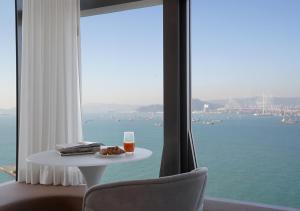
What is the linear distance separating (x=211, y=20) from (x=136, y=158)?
→ 204 cm

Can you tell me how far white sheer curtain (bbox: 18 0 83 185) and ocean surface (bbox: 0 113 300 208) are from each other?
271 millimetres

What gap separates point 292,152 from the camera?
275cm

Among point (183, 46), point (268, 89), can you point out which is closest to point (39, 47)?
point (183, 46)

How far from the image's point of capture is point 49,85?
2947 mm

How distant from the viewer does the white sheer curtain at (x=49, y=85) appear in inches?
113

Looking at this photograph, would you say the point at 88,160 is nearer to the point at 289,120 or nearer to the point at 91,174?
the point at 91,174

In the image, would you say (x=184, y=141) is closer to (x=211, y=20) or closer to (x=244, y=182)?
(x=244, y=182)

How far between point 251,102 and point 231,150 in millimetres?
587

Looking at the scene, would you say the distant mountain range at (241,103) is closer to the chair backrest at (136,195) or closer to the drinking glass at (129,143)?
the drinking glass at (129,143)

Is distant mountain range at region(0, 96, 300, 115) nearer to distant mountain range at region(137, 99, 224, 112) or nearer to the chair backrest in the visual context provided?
distant mountain range at region(137, 99, 224, 112)

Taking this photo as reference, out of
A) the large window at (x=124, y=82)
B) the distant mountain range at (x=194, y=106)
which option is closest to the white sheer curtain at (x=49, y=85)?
the large window at (x=124, y=82)

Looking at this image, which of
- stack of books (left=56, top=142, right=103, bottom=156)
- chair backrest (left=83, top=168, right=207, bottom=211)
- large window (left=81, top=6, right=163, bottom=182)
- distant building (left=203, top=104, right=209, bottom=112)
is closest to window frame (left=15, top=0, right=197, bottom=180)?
large window (left=81, top=6, right=163, bottom=182)

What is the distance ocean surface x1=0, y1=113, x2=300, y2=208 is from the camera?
270 centimetres

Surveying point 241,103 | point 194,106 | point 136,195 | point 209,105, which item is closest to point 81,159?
point 136,195
